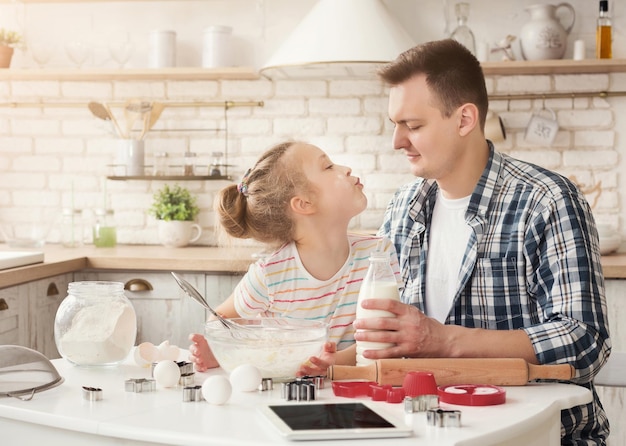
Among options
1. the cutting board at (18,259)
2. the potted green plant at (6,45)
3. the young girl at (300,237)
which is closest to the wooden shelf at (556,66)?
the young girl at (300,237)

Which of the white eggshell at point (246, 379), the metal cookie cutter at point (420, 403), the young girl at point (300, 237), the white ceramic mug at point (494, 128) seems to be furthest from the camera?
the white ceramic mug at point (494, 128)

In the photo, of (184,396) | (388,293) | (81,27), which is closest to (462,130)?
(388,293)

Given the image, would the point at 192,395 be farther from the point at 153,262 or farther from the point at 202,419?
the point at 153,262

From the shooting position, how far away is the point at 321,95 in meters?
4.07

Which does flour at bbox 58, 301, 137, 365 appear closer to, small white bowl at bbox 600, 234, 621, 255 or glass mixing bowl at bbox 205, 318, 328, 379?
glass mixing bowl at bbox 205, 318, 328, 379

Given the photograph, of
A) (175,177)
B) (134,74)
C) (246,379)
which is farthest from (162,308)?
(246,379)

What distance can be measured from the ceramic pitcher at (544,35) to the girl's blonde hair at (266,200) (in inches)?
76.7

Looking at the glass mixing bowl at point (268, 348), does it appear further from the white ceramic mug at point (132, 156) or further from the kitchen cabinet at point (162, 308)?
the white ceramic mug at point (132, 156)

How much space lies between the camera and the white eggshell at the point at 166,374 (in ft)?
4.69

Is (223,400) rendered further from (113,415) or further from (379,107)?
(379,107)

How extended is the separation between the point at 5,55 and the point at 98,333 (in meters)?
3.01

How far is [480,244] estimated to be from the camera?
2.03 metres

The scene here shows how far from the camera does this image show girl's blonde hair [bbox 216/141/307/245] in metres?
2.15

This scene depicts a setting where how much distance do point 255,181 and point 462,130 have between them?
547mm
